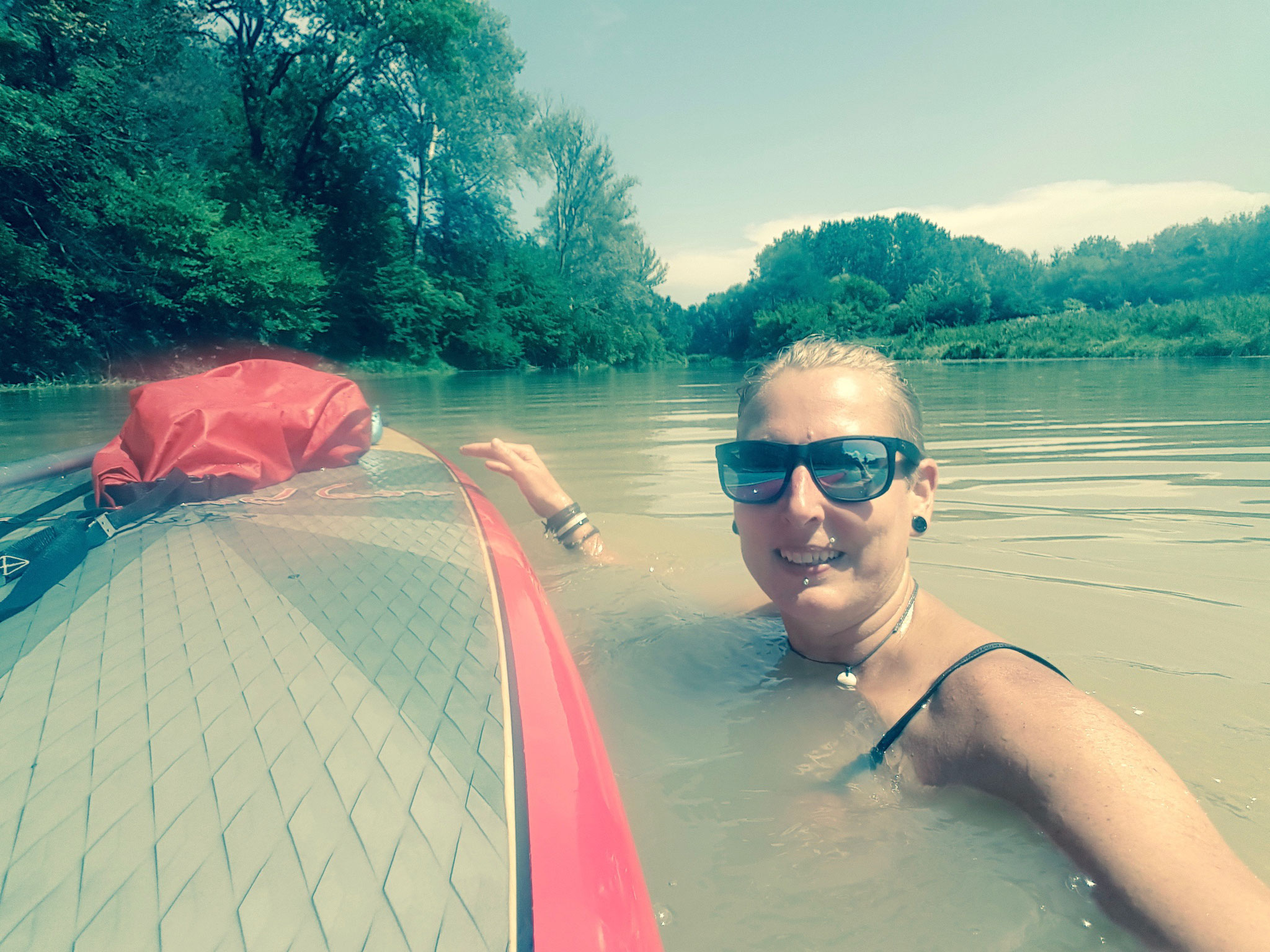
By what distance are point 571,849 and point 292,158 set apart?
84.9ft

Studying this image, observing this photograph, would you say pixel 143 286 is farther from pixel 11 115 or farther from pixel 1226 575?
pixel 1226 575

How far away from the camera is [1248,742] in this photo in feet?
5.97

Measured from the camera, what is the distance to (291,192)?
21.1 metres

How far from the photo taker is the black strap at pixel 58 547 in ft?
5.33

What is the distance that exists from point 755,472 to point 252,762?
115 centimetres

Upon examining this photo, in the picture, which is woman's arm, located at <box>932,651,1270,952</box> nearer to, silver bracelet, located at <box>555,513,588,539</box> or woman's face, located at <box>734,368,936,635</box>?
woman's face, located at <box>734,368,936,635</box>

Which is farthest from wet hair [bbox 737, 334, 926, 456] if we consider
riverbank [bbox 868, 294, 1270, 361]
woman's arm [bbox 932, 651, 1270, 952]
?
riverbank [bbox 868, 294, 1270, 361]

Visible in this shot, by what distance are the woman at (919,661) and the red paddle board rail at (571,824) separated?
584 millimetres

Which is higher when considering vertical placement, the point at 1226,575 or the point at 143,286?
the point at 143,286

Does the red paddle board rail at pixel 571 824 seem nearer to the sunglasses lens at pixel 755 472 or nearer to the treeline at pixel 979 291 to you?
the sunglasses lens at pixel 755 472

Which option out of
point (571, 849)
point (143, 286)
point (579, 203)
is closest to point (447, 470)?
point (571, 849)

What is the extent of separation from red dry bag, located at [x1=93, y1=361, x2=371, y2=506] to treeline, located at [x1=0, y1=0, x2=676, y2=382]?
14500 millimetres

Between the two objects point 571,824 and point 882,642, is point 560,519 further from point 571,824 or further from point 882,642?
point 571,824

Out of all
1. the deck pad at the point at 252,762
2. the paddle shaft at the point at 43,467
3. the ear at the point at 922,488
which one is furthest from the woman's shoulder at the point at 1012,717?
the paddle shaft at the point at 43,467
